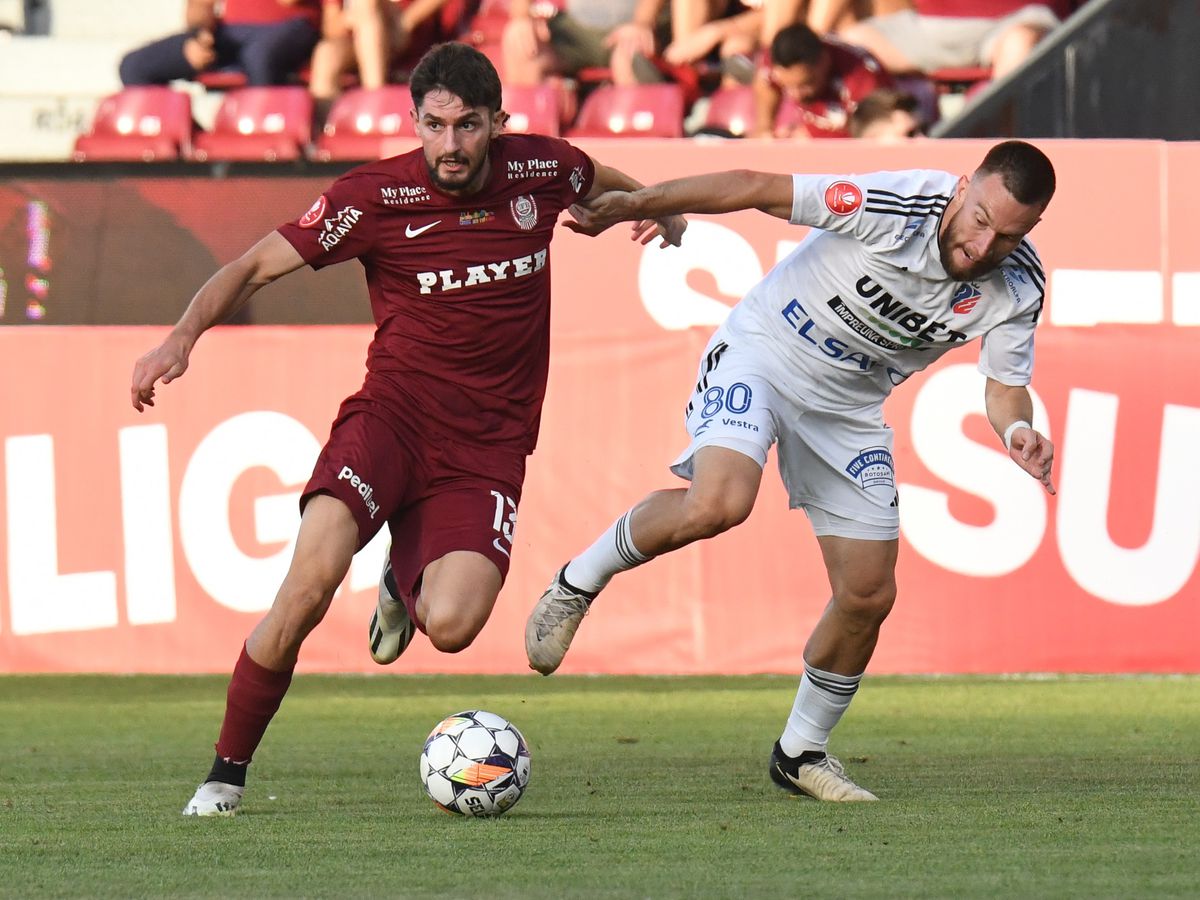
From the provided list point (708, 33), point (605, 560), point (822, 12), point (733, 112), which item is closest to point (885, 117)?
point (733, 112)

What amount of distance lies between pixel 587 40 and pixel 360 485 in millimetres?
8904

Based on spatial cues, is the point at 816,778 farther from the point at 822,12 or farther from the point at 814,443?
the point at 822,12

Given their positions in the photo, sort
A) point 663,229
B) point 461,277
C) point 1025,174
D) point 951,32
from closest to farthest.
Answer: point 1025,174, point 461,277, point 663,229, point 951,32

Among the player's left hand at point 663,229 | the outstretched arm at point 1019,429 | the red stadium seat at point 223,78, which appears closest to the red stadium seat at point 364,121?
the red stadium seat at point 223,78

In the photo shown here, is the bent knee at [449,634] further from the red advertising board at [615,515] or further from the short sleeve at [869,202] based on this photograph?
the red advertising board at [615,515]

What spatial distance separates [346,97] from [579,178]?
25.8 feet

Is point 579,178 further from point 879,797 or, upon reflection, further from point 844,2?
point 844,2

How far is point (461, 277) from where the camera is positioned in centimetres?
582

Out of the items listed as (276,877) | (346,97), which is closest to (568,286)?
(346,97)

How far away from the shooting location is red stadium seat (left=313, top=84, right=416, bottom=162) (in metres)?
13.0

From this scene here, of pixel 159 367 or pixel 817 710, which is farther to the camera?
pixel 817 710

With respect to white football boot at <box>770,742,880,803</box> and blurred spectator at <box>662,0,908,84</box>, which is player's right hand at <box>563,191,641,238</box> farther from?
blurred spectator at <box>662,0,908,84</box>

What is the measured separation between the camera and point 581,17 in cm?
1382

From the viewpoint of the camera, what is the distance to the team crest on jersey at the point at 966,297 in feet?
18.7
